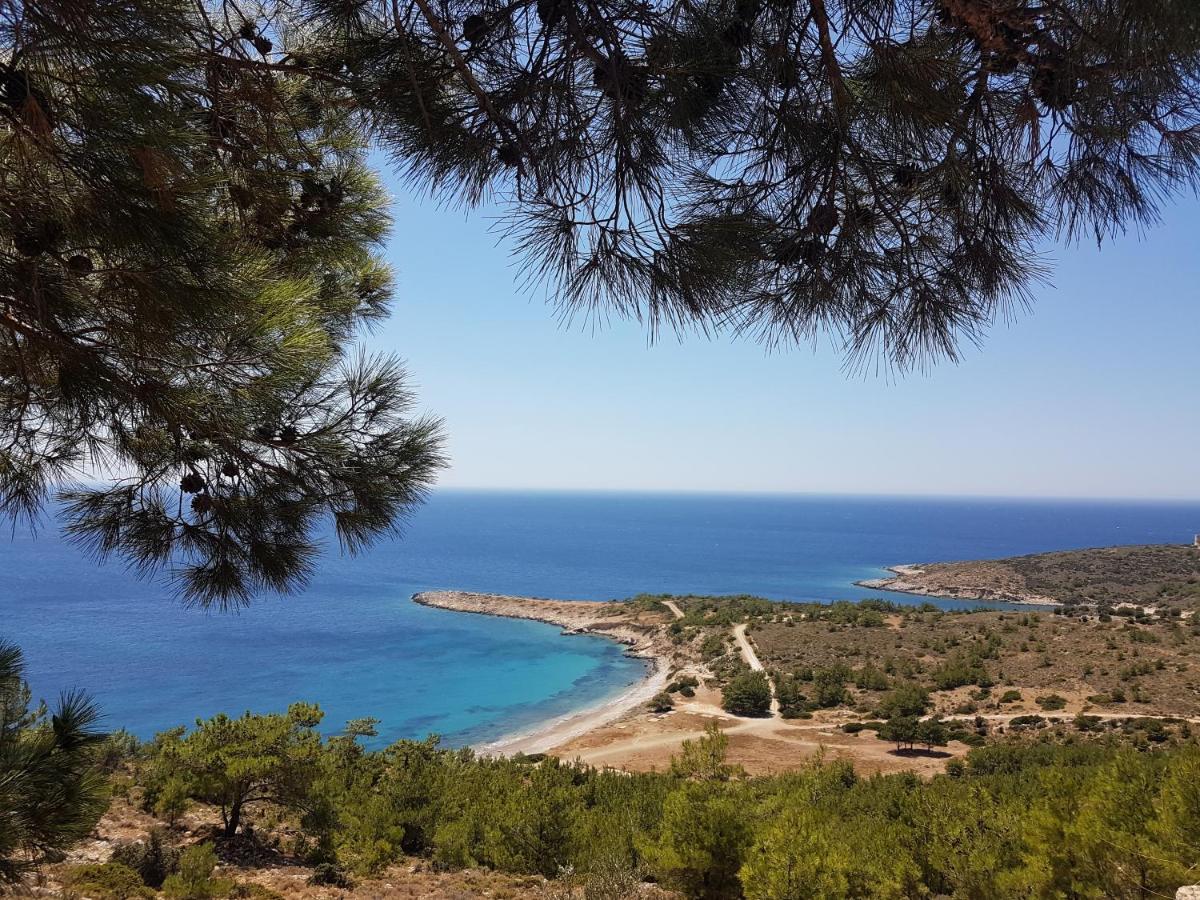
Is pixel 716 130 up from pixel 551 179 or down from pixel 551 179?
up

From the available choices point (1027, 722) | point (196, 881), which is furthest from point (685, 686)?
point (196, 881)

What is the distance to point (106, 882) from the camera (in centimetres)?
454

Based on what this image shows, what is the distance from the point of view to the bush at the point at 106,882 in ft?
14.1

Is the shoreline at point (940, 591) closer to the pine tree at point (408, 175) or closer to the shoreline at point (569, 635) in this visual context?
the shoreline at point (569, 635)

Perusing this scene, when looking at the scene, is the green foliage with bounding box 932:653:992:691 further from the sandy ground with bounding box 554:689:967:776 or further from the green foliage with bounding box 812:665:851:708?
the sandy ground with bounding box 554:689:967:776

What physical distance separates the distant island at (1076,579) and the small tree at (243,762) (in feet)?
160

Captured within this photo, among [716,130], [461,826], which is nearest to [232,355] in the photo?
[716,130]

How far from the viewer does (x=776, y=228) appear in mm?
2760

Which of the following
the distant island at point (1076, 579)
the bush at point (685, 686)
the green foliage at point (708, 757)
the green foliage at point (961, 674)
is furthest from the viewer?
the distant island at point (1076, 579)

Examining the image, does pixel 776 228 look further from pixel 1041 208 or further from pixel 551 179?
pixel 1041 208

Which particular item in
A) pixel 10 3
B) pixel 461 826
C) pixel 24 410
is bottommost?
pixel 461 826

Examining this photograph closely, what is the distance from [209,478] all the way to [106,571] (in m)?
87.4

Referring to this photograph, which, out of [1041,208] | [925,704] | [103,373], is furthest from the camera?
[925,704]

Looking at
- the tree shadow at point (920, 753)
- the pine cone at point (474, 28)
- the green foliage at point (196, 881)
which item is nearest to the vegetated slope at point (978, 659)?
the tree shadow at point (920, 753)
